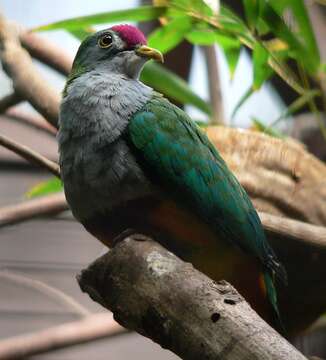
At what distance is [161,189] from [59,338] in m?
1.03

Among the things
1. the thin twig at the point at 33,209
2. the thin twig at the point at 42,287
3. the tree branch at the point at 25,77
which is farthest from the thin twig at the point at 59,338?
the tree branch at the point at 25,77

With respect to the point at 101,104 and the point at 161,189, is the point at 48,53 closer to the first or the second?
the point at 101,104

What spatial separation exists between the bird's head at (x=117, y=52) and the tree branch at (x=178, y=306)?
0.47 meters

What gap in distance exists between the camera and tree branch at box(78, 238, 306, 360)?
866 millimetres

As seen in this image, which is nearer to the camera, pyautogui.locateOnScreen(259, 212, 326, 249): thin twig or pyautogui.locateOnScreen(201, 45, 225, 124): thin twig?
pyautogui.locateOnScreen(259, 212, 326, 249): thin twig

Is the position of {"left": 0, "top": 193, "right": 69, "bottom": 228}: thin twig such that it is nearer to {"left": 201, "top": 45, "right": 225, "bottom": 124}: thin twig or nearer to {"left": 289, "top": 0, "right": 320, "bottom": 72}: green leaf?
{"left": 201, "top": 45, "right": 225, "bottom": 124}: thin twig

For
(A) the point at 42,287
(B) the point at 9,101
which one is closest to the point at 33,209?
(B) the point at 9,101

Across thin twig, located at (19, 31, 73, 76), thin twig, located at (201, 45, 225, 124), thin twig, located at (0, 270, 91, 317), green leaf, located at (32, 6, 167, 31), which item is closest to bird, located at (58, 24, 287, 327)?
green leaf, located at (32, 6, 167, 31)

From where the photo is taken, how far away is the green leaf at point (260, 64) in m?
1.91

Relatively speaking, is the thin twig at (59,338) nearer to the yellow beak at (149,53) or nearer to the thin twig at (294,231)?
the thin twig at (294,231)

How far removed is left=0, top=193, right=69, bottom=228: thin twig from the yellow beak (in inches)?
27.5

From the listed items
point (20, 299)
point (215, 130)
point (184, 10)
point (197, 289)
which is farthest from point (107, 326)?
point (197, 289)

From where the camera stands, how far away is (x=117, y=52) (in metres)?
1.50

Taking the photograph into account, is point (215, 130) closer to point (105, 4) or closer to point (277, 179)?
point (277, 179)
